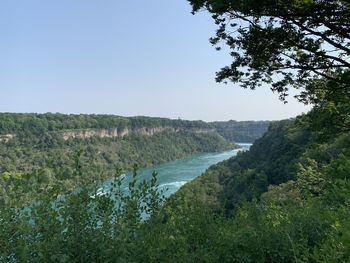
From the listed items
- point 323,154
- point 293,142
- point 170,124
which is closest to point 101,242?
point 323,154

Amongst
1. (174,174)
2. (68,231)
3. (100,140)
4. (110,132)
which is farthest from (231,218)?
(110,132)

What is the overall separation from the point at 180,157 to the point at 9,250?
151m

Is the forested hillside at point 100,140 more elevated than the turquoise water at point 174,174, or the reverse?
the forested hillside at point 100,140

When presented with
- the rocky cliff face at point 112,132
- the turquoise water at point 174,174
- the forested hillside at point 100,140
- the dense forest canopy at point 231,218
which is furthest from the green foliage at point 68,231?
the rocky cliff face at point 112,132

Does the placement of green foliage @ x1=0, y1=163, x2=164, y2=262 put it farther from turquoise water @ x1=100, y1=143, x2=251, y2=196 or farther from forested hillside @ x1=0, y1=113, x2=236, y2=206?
forested hillside @ x1=0, y1=113, x2=236, y2=206

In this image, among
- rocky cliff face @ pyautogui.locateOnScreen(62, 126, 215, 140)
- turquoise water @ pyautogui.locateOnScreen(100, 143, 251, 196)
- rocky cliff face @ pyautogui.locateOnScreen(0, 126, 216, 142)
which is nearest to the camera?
turquoise water @ pyautogui.locateOnScreen(100, 143, 251, 196)

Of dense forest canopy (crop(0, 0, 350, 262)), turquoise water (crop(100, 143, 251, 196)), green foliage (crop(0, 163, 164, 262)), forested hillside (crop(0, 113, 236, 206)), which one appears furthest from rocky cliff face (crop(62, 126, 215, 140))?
green foliage (crop(0, 163, 164, 262))

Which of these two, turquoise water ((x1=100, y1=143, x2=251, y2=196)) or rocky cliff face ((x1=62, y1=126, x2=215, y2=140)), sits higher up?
rocky cliff face ((x1=62, y1=126, x2=215, y2=140))

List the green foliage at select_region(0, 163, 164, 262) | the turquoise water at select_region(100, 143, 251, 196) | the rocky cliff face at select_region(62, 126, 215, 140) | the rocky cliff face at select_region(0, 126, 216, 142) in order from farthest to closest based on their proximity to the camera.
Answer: the rocky cliff face at select_region(62, 126, 215, 140) → the rocky cliff face at select_region(0, 126, 216, 142) → the turquoise water at select_region(100, 143, 251, 196) → the green foliage at select_region(0, 163, 164, 262)

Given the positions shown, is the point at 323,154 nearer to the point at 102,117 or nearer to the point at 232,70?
the point at 232,70

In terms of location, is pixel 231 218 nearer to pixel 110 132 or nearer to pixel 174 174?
pixel 174 174

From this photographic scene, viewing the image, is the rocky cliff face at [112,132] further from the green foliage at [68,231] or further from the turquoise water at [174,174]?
the green foliage at [68,231]

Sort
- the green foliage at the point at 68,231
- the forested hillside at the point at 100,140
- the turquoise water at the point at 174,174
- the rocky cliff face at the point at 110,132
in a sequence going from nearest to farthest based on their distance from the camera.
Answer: the green foliage at the point at 68,231 → the turquoise water at the point at 174,174 → the forested hillside at the point at 100,140 → the rocky cliff face at the point at 110,132

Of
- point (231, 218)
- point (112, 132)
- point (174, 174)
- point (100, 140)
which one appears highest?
point (231, 218)
